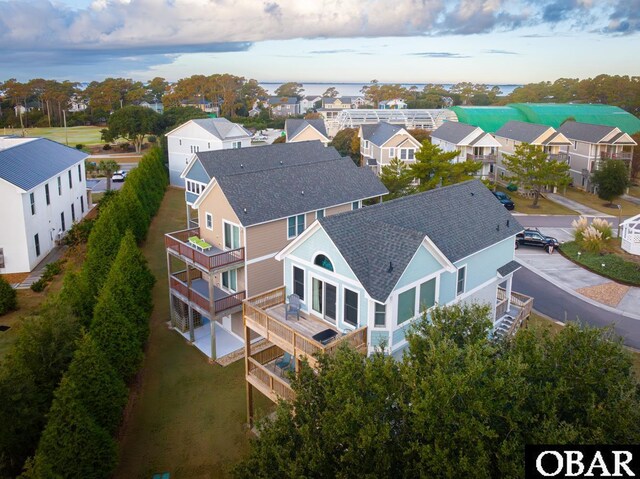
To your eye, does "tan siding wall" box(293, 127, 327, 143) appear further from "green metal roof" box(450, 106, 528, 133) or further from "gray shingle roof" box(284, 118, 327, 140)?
"green metal roof" box(450, 106, 528, 133)

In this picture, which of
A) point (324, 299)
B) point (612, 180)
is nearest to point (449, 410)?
point (324, 299)

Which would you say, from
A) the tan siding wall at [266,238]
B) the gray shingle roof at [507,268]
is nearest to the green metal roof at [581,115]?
the gray shingle roof at [507,268]

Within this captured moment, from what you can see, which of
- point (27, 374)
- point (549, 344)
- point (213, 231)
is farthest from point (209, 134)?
point (549, 344)

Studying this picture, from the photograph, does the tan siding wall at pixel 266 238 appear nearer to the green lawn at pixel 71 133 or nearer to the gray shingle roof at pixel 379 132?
the gray shingle roof at pixel 379 132

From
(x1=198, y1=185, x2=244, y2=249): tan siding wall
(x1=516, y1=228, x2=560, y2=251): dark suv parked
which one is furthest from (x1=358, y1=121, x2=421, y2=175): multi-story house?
(x1=198, y1=185, x2=244, y2=249): tan siding wall

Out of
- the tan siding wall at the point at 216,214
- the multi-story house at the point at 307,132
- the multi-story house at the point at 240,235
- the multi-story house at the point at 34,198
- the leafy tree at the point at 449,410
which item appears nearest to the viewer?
the leafy tree at the point at 449,410

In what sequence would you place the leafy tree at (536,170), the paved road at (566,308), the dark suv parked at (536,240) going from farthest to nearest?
the leafy tree at (536,170)
the dark suv parked at (536,240)
the paved road at (566,308)
